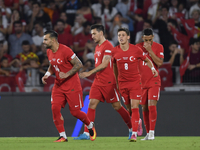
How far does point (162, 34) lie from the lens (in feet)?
35.7

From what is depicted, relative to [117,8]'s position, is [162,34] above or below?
below

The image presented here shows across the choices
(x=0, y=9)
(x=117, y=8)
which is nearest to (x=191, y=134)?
(x=117, y=8)

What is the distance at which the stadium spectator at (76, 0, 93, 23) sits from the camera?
11758mm

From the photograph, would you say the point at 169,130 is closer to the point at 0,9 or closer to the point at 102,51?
the point at 102,51

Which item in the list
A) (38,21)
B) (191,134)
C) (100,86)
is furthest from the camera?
(38,21)

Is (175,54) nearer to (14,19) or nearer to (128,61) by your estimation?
(128,61)

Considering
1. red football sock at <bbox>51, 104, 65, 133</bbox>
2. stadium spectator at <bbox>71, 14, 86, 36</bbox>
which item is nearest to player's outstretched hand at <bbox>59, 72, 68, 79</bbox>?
red football sock at <bbox>51, 104, 65, 133</bbox>

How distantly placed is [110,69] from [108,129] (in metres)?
2.22

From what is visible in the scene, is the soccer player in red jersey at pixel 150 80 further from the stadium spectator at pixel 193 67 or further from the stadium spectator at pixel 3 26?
the stadium spectator at pixel 3 26

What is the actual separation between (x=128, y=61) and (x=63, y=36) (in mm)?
5003

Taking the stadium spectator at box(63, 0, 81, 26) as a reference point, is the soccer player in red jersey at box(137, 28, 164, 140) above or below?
below

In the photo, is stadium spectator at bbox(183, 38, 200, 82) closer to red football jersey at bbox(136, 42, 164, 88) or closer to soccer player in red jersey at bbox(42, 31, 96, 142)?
red football jersey at bbox(136, 42, 164, 88)

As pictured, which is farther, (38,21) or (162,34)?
(38,21)

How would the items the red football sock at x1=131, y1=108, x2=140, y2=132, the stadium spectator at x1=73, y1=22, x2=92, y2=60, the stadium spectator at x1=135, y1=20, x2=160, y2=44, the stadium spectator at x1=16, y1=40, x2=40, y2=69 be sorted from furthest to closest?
the stadium spectator at x1=135, y1=20, x2=160, y2=44
the stadium spectator at x1=73, y1=22, x2=92, y2=60
the stadium spectator at x1=16, y1=40, x2=40, y2=69
the red football sock at x1=131, y1=108, x2=140, y2=132
